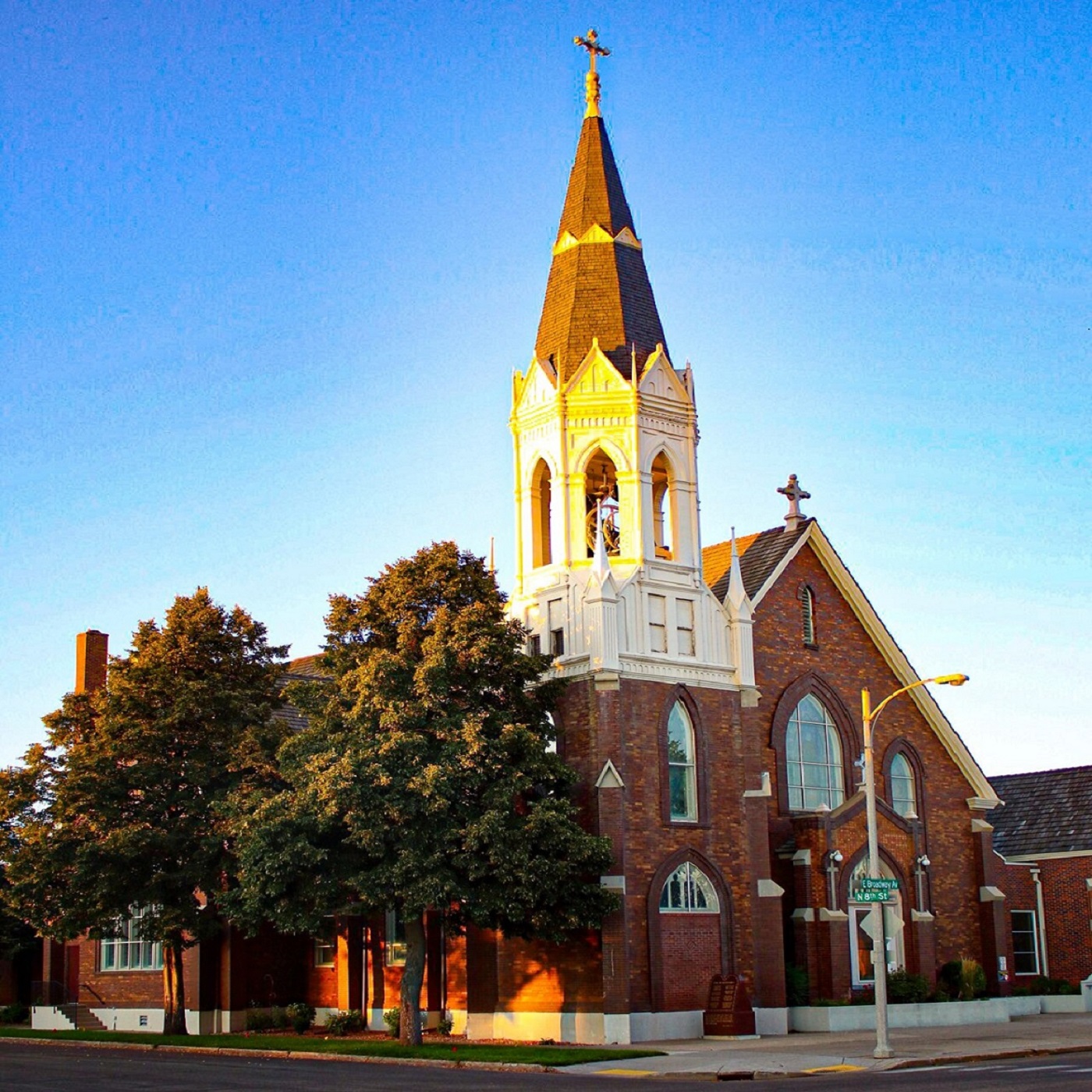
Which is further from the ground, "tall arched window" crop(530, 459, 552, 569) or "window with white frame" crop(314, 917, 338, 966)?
"tall arched window" crop(530, 459, 552, 569)

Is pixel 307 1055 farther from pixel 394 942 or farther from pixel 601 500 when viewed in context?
pixel 601 500

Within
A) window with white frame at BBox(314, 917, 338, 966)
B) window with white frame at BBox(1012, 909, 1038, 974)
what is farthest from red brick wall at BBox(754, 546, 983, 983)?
window with white frame at BBox(314, 917, 338, 966)

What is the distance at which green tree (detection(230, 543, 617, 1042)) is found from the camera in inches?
1268

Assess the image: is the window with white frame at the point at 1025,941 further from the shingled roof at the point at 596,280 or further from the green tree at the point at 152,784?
the green tree at the point at 152,784

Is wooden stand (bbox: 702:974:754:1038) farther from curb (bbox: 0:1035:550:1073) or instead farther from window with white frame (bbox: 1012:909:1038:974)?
window with white frame (bbox: 1012:909:1038:974)

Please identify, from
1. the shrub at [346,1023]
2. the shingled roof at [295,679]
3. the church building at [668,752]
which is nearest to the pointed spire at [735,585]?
the church building at [668,752]

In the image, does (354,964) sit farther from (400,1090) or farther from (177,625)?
(400,1090)

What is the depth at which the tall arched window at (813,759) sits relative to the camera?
4166 cm

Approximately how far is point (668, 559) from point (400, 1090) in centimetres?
1989

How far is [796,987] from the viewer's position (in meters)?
38.2

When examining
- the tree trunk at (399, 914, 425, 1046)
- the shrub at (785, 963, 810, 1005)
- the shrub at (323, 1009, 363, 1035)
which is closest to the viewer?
the tree trunk at (399, 914, 425, 1046)

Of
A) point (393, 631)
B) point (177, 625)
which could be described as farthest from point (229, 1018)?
point (393, 631)

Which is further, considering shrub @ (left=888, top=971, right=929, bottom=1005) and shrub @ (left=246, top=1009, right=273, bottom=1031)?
shrub @ (left=246, top=1009, right=273, bottom=1031)

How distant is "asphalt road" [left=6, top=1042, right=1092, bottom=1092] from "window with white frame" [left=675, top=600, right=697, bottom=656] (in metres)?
13.3
